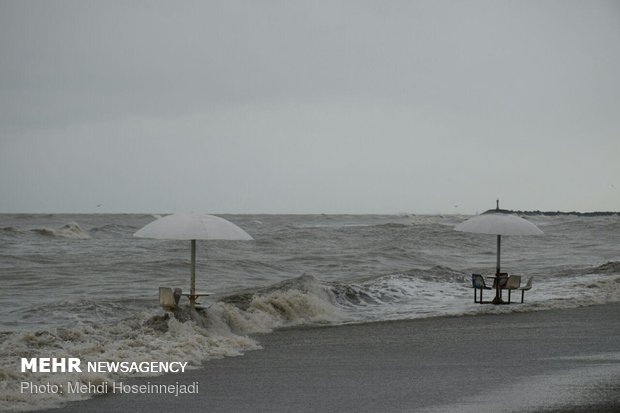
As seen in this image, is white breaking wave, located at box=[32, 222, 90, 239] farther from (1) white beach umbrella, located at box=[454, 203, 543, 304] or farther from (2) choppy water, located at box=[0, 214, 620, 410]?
(1) white beach umbrella, located at box=[454, 203, 543, 304]

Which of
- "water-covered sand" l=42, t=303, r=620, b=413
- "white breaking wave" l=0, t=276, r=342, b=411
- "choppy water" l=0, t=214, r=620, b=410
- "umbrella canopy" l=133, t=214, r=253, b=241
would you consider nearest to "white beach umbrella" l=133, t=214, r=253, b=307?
"umbrella canopy" l=133, t=214, r=253, b=241

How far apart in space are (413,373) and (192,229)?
201 inches

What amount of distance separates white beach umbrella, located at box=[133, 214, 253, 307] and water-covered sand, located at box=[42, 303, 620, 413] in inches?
75.2

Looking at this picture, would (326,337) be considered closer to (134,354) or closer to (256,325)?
(256,325)

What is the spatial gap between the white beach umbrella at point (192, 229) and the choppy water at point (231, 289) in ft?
4.35

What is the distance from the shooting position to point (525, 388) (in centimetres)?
918

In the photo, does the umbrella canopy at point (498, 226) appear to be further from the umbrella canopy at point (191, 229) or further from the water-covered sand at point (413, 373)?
the umbrella canopy at point (191, 229)

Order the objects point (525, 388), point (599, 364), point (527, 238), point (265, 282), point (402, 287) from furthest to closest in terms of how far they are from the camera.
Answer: point (527, 238) < point (265, 282) < point (402, 287) < point (599, 364) < point (525, 388)

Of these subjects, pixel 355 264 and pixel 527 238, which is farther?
pixel 527 238

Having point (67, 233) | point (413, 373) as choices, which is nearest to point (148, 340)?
point (413, 373)

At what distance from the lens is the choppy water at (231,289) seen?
12.4 meters

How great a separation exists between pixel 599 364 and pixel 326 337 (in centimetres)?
488

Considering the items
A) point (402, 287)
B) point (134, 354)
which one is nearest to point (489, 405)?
point (134, 354)

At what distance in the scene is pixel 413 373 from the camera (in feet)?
34.0
